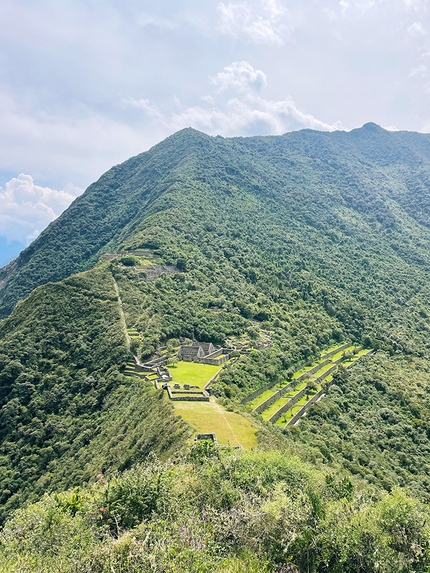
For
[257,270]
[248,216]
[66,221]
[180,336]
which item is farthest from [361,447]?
[66,221]

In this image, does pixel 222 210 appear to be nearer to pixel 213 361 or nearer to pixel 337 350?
pixel 337 350

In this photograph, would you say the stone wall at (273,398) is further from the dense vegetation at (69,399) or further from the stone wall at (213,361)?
the dense vegetation at (69,399)

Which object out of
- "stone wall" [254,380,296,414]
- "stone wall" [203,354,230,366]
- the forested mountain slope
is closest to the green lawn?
"stone wall" [203,354,230,366]

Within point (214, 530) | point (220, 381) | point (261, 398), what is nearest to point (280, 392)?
point (261, 398)

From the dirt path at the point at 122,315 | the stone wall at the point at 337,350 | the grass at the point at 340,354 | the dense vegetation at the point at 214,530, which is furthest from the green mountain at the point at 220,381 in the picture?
the grass at the point at 340,354

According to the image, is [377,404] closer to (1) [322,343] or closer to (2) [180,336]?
(1) [322,343]

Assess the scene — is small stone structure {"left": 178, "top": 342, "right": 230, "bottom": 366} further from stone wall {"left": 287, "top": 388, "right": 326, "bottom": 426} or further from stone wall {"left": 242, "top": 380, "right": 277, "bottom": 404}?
stone wall {"left": 287, "top": 388, "right": 326, "bottom": 426}

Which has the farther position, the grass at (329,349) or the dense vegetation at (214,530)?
the grass at (329,349)
